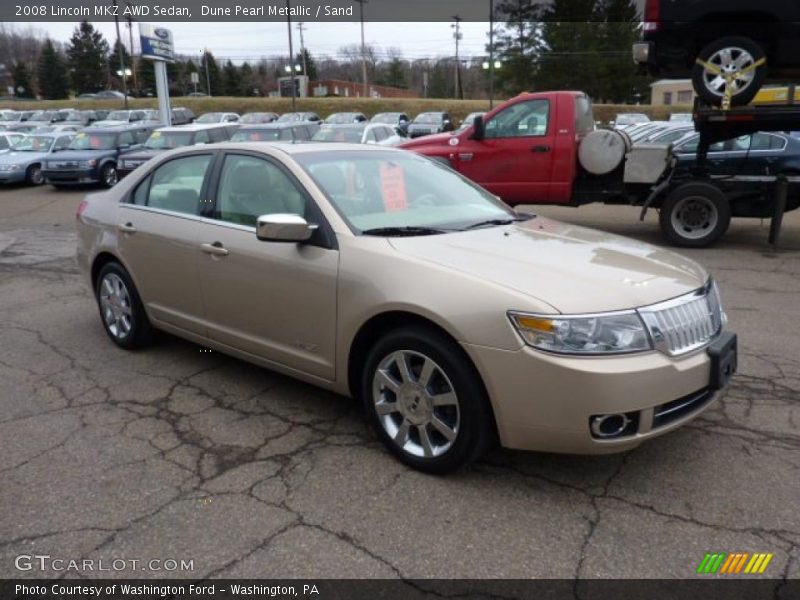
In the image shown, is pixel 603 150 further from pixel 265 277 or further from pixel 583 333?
pixel 583 333

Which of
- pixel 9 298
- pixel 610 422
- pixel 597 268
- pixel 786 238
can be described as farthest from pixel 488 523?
pixel 786 238

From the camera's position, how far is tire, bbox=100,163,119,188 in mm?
17469

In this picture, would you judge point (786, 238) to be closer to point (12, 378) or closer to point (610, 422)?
point (610, 422)

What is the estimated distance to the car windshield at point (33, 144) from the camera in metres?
19.3

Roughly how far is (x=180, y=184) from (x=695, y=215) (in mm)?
7208

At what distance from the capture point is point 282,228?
3398 mm

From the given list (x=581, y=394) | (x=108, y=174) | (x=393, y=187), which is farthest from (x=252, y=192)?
(x=108, y=174)

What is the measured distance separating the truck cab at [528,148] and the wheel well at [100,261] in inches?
237

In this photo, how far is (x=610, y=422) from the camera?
9.26ft

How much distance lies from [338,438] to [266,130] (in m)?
14.9

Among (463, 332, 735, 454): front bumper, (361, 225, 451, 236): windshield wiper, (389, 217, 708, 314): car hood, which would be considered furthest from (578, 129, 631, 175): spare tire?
(463, 332, 735, 454): front bumper

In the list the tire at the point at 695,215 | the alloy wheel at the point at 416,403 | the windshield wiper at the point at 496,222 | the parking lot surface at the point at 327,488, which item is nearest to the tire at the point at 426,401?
the alloy wheel at the point at 416,403

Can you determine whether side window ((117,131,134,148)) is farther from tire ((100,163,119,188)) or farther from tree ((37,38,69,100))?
tree ((37,38,69,100))

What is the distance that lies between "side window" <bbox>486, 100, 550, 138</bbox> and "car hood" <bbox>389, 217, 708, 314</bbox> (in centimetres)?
612
